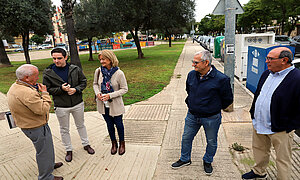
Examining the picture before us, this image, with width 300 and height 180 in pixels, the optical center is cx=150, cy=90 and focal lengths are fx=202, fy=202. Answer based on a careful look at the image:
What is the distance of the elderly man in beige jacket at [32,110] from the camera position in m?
2.35

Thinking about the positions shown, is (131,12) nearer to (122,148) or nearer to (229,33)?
(229,33)

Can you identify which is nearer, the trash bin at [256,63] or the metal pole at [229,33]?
the metal pole at [229,33]

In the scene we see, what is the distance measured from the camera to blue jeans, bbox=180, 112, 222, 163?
2689 mm

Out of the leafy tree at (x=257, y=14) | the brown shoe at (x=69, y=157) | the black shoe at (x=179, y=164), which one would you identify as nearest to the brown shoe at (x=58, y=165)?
the brown shoe at (x=69, y=157)

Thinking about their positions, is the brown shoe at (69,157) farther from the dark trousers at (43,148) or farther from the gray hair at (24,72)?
the gray hair at (24,72)

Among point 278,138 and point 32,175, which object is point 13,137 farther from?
point 278,138

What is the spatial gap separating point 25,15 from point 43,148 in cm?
1411

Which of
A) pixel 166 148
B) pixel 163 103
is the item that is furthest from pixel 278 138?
pixel 163 103

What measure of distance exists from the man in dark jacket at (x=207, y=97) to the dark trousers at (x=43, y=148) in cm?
193

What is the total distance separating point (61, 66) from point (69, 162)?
1.60 metres

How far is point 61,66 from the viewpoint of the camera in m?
3.16

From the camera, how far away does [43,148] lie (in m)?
2.64

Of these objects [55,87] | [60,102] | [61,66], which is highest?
[61,66]

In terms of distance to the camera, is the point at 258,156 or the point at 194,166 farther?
the point at 194,166
